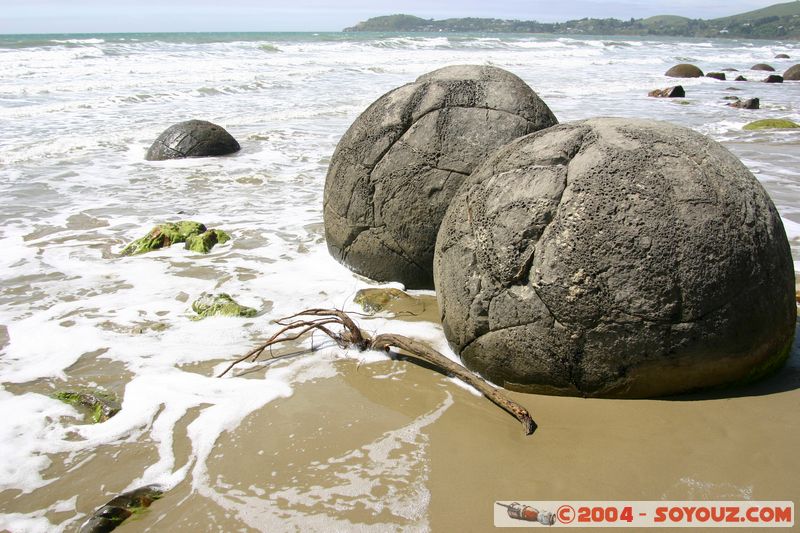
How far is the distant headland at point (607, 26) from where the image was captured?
83.7m

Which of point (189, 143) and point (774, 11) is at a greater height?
point (774, 11)

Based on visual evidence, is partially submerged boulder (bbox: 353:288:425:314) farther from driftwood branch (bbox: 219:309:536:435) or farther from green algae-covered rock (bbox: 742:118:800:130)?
green algae-covered rock (bbox: 742:118:800:130)

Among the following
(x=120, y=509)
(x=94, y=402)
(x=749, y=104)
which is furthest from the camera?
(x=749, y=104)

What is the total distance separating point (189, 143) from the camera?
10.2 meters

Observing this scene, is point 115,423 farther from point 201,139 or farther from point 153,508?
point 201,139

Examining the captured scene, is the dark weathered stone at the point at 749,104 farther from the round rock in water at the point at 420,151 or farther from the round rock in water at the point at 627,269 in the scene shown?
the round rock in water at the point at 627,269

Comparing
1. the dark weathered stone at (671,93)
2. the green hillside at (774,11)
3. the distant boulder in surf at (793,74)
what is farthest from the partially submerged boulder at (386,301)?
the green hillside at (774,11)

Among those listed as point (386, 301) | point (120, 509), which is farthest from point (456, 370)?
point (120, 509)

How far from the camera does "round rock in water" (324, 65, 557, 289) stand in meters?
4.42

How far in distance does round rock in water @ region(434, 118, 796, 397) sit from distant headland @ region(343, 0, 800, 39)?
289 feet

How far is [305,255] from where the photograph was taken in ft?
19.1

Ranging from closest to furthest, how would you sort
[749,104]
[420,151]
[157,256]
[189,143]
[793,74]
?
[420,151] → [157,256] → [189,143] → [749,104] → [793,74]

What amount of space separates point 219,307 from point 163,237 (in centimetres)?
193

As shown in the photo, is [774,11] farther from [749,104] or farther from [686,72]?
[749,104]
